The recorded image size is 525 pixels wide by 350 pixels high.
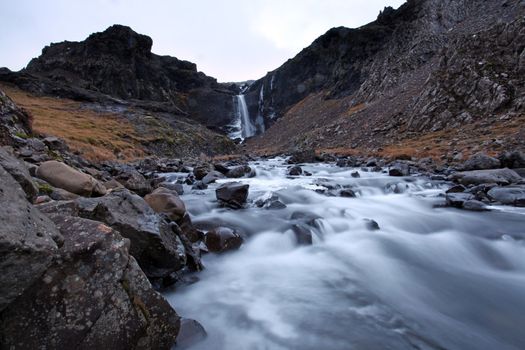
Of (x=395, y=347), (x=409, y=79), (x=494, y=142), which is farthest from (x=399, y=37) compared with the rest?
(x=395, y=347)

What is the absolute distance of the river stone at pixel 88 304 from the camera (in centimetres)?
243

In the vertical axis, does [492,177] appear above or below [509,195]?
above

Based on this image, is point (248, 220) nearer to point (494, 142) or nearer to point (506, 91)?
point (494, 142)

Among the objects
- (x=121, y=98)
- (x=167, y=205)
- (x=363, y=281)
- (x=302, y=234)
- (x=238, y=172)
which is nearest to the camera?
(x=363, y=281)

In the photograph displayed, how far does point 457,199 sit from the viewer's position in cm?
1009

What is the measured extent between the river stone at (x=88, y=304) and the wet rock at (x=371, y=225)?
668cm

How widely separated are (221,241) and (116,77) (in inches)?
3216

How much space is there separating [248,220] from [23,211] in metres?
6.50

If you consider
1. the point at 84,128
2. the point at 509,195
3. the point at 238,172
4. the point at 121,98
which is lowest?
the point at 238,172

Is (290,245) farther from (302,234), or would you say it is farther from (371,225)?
(371,225)

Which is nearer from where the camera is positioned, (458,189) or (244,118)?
(458,189)

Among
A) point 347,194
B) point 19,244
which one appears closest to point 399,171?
point 347,194

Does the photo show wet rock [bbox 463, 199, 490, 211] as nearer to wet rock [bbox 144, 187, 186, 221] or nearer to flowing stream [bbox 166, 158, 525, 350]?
flowing stream [bbox 166, 158, 525, 350]

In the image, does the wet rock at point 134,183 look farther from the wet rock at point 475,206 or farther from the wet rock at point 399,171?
the wet rock at point 399,171
